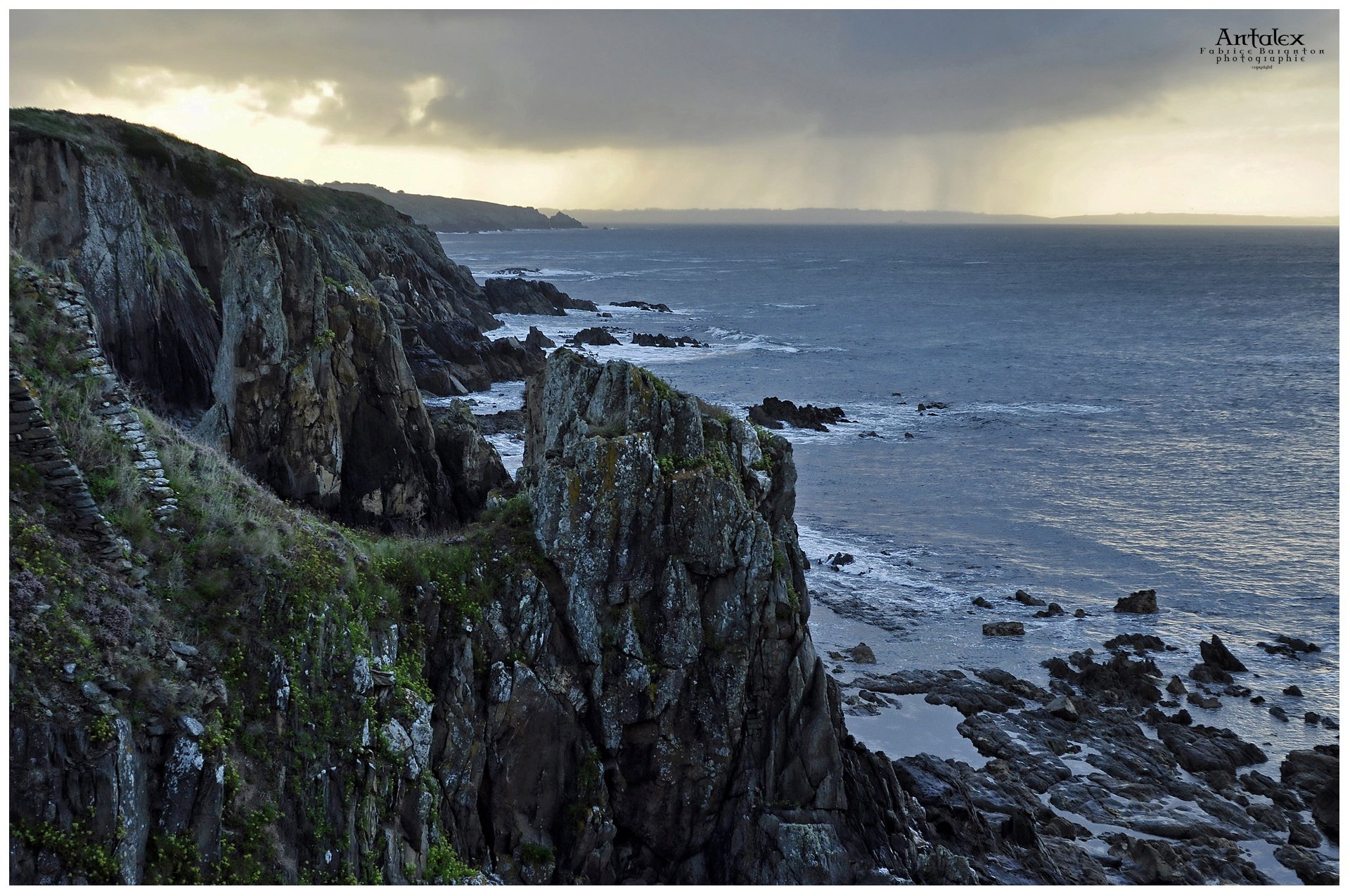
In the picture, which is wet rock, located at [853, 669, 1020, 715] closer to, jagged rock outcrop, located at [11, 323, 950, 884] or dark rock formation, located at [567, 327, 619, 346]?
jagged rock outcrop, located at [11, 323, 950, 884]

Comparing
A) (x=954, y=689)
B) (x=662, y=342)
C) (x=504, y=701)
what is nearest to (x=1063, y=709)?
(x=954, y=689)

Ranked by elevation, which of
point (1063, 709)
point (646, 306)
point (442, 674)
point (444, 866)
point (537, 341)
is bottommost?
point (1063, 709)

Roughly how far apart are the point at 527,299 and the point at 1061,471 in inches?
3006

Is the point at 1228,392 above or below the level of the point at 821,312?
below

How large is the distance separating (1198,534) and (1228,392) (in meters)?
41.0

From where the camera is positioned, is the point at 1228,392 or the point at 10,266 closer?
the point at 10,266

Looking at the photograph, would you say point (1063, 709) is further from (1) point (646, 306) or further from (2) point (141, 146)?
(1) point (646, 306)

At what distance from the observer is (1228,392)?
75.4m

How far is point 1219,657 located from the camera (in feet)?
101

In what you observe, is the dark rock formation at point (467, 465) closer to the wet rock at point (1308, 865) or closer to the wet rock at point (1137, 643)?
the wet rock at point (1137, 643)

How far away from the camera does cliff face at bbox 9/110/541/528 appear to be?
27.8 metres

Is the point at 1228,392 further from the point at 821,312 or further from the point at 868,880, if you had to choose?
the point at 868,880

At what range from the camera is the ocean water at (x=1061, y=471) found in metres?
33.9

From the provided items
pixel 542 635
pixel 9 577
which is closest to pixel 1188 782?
pixel 542 635
